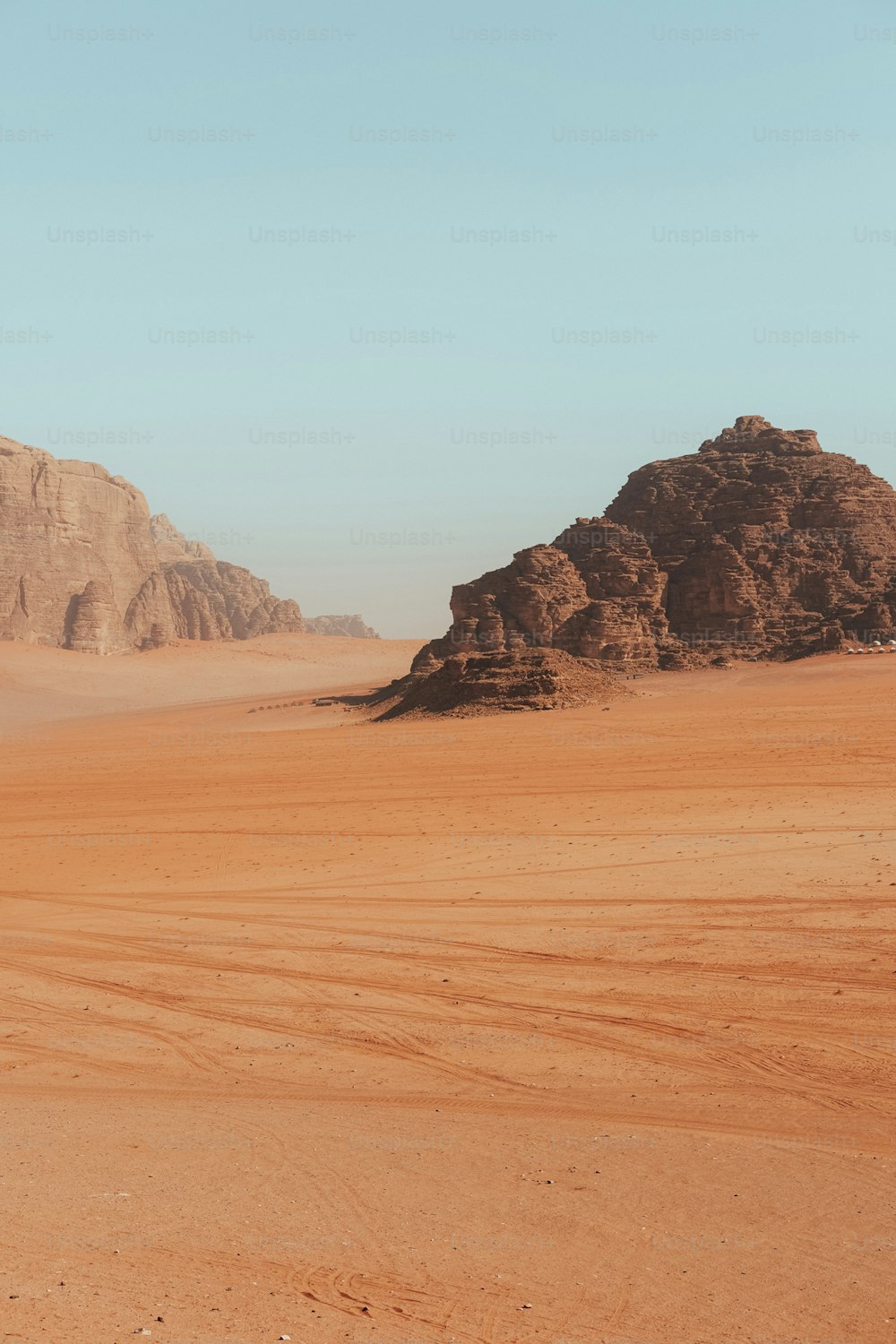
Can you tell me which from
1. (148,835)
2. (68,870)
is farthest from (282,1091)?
(148,835)

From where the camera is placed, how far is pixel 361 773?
24547 mm

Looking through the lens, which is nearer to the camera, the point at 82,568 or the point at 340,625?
the point at 82,568

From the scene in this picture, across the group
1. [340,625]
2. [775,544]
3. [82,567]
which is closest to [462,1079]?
[775,544]

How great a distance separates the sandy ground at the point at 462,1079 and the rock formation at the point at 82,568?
3413 inches

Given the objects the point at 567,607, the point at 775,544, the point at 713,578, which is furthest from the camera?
the point at 775,544

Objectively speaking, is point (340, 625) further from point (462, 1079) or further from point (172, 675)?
point (462, 1079)

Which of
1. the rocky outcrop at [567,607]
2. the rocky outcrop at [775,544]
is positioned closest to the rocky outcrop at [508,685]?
the rocky outcrop at [567,607]

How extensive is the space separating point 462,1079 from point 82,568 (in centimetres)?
10308

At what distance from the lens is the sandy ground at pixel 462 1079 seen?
4750mm

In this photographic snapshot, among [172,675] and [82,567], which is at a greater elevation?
[82,567]

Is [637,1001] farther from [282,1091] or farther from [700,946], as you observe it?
[282,1091]

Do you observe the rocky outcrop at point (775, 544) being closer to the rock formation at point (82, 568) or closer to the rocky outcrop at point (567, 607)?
the rocky outcrop at point (567, 607)

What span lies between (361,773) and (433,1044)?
1658 cm

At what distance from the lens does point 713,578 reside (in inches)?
1844
